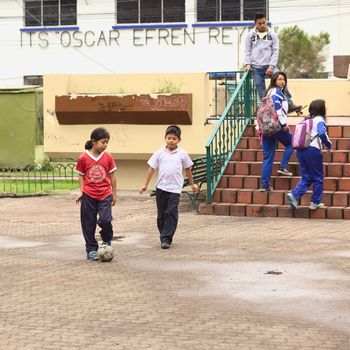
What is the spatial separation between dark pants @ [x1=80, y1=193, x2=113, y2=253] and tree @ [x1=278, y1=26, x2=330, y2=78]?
23397mm

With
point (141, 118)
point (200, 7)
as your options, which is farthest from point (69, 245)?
point (200, 7)

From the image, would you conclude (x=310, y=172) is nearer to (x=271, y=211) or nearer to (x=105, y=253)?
(x=271, y=211)

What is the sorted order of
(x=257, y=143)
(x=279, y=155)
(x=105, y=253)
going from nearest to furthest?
(x=105, y=253) → (x=279, y=155) → (x=257, y=143)

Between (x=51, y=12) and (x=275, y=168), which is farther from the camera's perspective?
(x=51, y=12)

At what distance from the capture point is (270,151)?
14.2 m

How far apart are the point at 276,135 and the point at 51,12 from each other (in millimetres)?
29415

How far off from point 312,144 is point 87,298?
19.5ft

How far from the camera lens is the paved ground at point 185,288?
23.2 ft

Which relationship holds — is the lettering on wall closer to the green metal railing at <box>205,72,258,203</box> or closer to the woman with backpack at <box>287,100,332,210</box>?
the green metal railing at <box>205,72,258,203</box>

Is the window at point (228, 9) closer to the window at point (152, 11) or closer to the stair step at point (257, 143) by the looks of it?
the window at point (152, 11)

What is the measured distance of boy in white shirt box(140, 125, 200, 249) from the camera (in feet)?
37.6

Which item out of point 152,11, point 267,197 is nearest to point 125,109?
point 267,197

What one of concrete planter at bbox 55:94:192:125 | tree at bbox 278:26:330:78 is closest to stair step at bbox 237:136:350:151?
concrete planter at bbox 55:94:192:125

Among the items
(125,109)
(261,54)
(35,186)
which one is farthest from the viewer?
(35,186)
